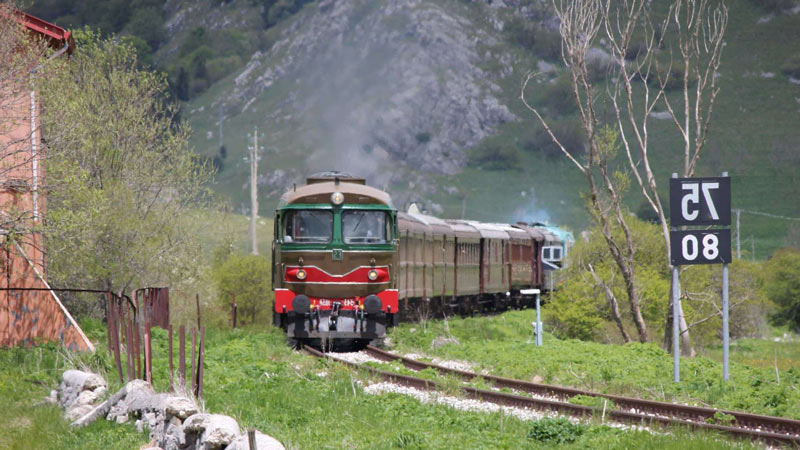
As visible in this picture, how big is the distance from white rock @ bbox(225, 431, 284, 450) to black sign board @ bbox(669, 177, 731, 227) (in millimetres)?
8985

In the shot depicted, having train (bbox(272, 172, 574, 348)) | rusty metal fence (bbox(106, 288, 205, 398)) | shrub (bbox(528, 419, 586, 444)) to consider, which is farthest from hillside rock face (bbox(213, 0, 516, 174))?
shrub (bbox(528, 419, 586, 444))

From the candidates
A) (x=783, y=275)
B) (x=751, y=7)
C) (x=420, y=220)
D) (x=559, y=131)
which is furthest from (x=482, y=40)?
(x=420, y=220)

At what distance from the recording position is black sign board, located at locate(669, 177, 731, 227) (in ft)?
49.0

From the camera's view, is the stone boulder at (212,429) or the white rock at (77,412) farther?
the white rock at (77,412)

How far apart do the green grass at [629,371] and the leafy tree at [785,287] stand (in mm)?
38789

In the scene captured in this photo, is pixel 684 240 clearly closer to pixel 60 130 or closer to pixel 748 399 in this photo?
pixel 748 399

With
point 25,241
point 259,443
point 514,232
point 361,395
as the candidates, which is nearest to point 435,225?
point 514,232

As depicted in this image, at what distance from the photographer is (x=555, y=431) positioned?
397 inches

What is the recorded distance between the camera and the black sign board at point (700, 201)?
1492 centimetres

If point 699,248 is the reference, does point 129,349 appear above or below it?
below

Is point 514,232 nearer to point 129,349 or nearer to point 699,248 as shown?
point 699,248

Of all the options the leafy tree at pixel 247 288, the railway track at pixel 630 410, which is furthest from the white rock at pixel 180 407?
the leafy tree at pixel 247 288

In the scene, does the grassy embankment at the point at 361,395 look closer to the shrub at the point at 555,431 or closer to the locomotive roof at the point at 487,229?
the shrub at the point at 555,431

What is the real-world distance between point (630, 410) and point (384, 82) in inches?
5312
